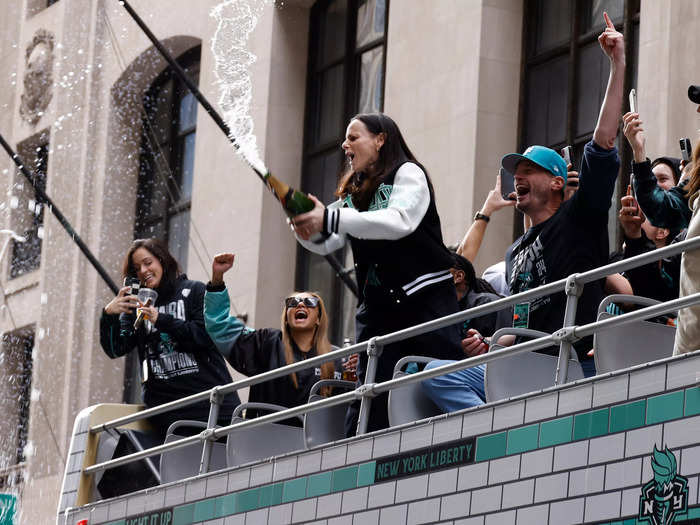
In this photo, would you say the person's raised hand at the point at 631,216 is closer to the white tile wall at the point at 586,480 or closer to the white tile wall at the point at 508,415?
the white tile wall at the point at 508,415

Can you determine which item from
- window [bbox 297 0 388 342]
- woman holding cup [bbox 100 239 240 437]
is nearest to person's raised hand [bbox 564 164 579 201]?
woman holding cup [bbox 100 239 240 437]

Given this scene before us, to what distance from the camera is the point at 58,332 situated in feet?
85.3

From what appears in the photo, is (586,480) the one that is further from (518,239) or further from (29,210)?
(29,210)

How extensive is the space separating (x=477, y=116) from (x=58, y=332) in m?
10.4

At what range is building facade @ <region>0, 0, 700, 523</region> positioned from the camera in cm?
1748

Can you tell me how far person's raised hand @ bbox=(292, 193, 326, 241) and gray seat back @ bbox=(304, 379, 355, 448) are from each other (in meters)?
2.10

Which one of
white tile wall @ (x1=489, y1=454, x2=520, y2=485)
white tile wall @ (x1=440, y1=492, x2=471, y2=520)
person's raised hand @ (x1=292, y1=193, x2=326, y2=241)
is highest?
person's raised hand @ (x1=292, y1=193, x2=326, y2=241)


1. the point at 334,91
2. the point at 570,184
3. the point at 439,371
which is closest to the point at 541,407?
the point at 439,371

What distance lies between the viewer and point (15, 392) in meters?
28.0

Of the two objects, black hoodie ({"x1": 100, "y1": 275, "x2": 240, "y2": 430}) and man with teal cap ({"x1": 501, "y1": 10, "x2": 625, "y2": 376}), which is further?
black hoodie ({"x1": 100, "y1": 275, "x2": 240, "y2": 430})

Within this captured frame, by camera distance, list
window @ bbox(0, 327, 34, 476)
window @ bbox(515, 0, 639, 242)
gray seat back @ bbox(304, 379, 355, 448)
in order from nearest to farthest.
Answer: gray seat back @ bbox(304, 379, 355, 448), window @ bbox(515, 0, 639, 242), window @ bbox(0, 327, 34, 476)

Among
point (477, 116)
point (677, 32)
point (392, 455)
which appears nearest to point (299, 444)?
point (392, 455)

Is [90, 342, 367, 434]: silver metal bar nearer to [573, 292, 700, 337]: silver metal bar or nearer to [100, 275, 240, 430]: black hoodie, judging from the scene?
[100, 275, 240, 430]: black hoodie

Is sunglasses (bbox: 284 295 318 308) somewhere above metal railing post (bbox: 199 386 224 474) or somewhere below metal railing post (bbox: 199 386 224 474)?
above
